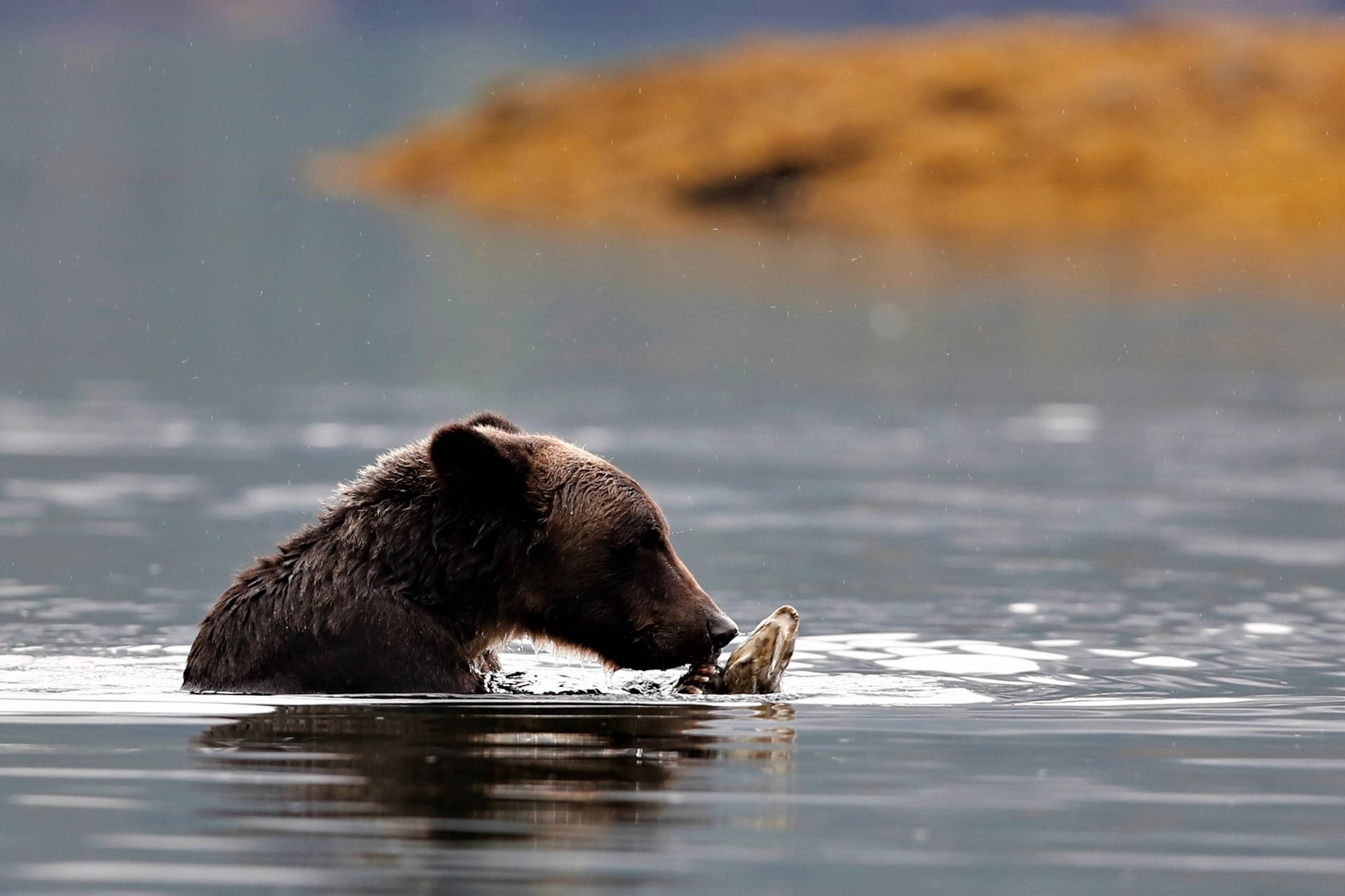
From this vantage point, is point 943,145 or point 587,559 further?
point 943,145

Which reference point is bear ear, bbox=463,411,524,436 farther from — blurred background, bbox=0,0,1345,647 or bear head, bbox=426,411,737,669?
blurred background, bbox=0,0,1345,647

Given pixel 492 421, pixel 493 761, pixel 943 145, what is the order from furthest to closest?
1. pixel 943 145
2. pixel 492 421
3. pixel 493 761

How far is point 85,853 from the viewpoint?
25.0 ft

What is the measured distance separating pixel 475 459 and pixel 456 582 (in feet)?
1.73

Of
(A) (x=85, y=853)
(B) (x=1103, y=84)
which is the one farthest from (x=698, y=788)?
(B) (x=1103, y=84)

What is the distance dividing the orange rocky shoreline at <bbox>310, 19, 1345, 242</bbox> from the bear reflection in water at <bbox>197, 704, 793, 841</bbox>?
176 feet

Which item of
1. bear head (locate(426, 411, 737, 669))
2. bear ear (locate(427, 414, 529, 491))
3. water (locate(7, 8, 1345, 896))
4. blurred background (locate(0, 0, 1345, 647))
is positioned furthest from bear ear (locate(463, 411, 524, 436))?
blurred background (locate(0, 0, 1345, 647))

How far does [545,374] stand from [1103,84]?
52.5 meters

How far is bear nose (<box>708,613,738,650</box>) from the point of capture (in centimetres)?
1055

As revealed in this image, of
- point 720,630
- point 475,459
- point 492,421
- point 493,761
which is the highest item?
point 492,421

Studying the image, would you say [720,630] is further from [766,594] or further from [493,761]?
[766,594]

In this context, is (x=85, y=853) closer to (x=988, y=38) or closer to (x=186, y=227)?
(x=186, y=227)

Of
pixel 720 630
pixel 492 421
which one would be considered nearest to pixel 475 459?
pixel 492 421

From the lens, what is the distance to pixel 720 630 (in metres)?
10.6
